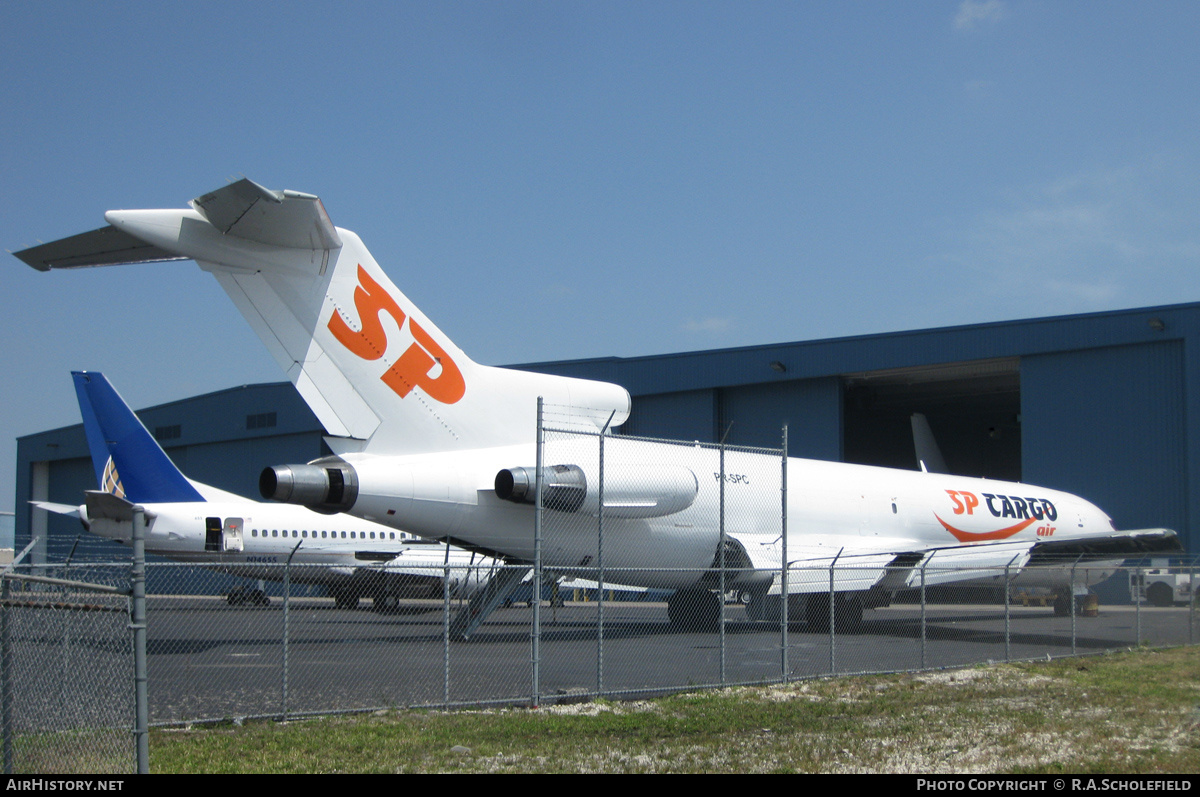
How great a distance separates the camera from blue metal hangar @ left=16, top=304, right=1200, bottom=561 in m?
32.5

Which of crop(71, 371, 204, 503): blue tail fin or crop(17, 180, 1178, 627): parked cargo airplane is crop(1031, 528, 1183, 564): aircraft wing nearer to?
crop(17, 180, 1178, 627): parked cargo airplane

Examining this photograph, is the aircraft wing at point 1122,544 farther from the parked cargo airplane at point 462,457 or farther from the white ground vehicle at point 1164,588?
the white ground vehicle at point 1164,588

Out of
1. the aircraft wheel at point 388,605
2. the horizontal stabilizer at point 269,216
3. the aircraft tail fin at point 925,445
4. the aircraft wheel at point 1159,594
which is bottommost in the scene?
the aircraft wheel at point 1159,594

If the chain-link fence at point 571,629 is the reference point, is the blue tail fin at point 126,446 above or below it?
above

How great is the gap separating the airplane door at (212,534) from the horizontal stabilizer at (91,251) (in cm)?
1645

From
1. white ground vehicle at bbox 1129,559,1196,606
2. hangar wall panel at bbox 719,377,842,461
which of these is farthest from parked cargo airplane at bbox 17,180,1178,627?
hangar wall panel at bbox 719,377,842,461

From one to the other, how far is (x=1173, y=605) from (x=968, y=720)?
28.6 m

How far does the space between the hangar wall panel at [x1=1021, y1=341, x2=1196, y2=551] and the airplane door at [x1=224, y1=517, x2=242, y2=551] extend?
25100mm

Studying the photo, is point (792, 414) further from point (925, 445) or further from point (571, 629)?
point (571, 629)

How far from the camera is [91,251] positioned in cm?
1263

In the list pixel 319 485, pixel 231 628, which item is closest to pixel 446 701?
pixel 319 485

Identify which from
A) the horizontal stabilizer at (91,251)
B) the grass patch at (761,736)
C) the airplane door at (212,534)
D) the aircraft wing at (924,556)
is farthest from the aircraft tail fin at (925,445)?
the horizontal stabilizer at (91,251)

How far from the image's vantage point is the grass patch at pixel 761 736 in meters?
8.00

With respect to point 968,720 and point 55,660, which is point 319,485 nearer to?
point 55,660
